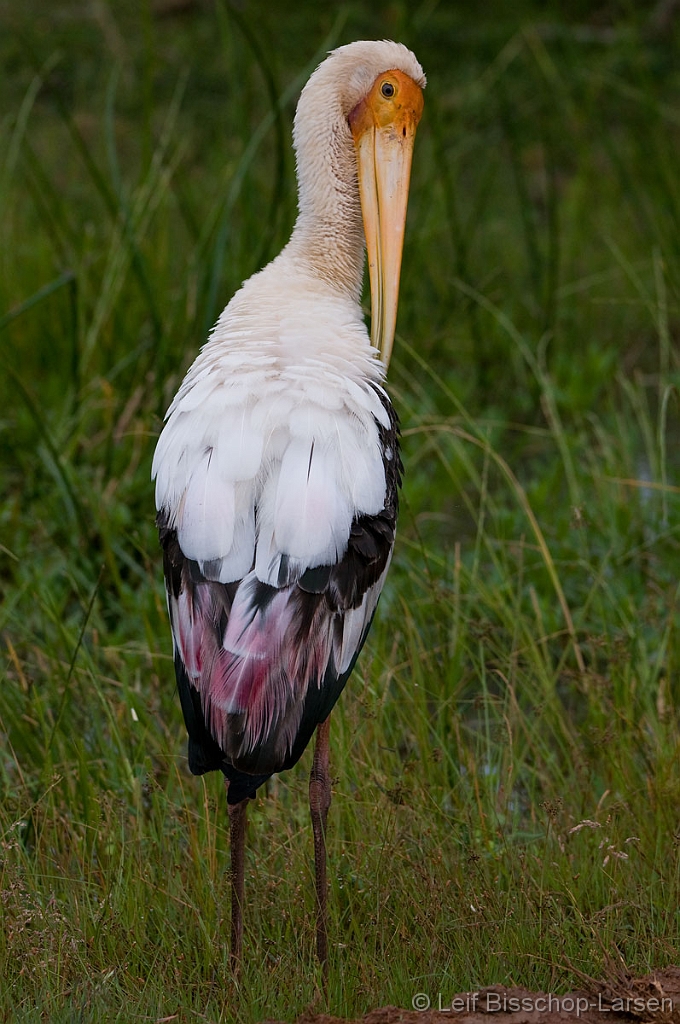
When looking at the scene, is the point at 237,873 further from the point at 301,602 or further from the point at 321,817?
the point at 301,602

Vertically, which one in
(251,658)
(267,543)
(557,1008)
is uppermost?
(267,543)

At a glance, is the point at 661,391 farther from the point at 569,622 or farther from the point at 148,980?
the point at 148,980

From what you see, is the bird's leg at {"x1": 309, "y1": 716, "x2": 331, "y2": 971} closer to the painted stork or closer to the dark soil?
the painted stork

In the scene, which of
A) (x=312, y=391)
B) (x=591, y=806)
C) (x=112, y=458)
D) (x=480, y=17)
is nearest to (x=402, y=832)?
(x=591, y=806)

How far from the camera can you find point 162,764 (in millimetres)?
3531

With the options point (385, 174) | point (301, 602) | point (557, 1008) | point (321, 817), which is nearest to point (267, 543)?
point (301, 602)

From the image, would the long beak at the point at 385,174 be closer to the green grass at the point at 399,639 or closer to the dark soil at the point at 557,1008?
the green grass at the point at 399,639

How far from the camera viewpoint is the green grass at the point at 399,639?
2.81 metres

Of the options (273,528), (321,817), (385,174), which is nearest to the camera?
(273,528)

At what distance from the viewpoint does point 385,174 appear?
3.26m

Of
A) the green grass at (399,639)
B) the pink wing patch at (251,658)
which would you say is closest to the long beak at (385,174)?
the green grass at (399,639)

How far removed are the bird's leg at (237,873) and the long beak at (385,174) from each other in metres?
1.10

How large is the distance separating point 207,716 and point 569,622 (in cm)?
140

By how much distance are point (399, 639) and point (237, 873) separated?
1.14 m
